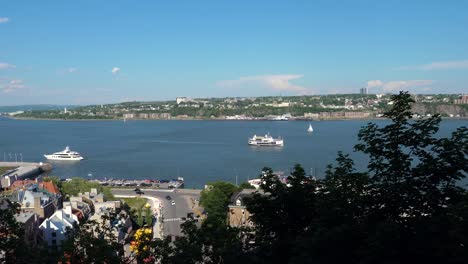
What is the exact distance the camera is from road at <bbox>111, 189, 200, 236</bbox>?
9945 mm

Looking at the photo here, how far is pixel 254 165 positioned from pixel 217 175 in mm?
3336

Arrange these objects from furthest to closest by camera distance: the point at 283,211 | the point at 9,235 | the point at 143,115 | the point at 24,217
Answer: the point at 143,115 → the point at 24,217 → the point at 283,211 → the point at 9,235

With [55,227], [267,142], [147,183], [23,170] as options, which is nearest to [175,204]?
[147,183]

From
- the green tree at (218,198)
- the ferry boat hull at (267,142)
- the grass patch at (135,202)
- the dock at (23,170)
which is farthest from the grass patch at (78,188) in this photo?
the ferry boat hull at (267,142)

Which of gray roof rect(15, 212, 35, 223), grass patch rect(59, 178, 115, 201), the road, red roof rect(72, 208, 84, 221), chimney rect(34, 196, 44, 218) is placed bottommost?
the road

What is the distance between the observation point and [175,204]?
42.1 feet

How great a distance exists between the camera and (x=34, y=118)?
3201 inches

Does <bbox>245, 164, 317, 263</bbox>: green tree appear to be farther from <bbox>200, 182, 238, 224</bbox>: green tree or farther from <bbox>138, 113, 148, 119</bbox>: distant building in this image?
<bbox>138, 113, 148, 119</bbox>: distant building

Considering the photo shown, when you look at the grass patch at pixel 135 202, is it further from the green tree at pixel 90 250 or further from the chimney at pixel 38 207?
the green tree at pixel 90 250

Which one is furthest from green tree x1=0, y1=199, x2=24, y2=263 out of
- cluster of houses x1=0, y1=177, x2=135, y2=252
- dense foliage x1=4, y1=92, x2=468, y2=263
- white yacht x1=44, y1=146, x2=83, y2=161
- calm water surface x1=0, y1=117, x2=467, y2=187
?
white yacht x1=44, y1=146, x2=83, y2=161

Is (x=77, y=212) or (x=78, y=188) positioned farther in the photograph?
(x=78, y=188)

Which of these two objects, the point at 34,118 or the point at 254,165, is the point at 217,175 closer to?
the point at 254,165

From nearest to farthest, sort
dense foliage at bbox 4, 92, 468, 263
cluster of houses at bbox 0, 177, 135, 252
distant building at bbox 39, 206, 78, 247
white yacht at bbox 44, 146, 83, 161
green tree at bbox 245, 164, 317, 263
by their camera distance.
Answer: dense foliage at bbox 4, 92, 468, 263, green tree at bbox 245, 164, 317, 263, cluster of houses at bbox 0, 177, 135, 252, distant building at bbox 39, 206, 78, 247, white yacht at bbox 44, 146, 83, 161

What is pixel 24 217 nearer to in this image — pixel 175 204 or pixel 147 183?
pixel 175 204
